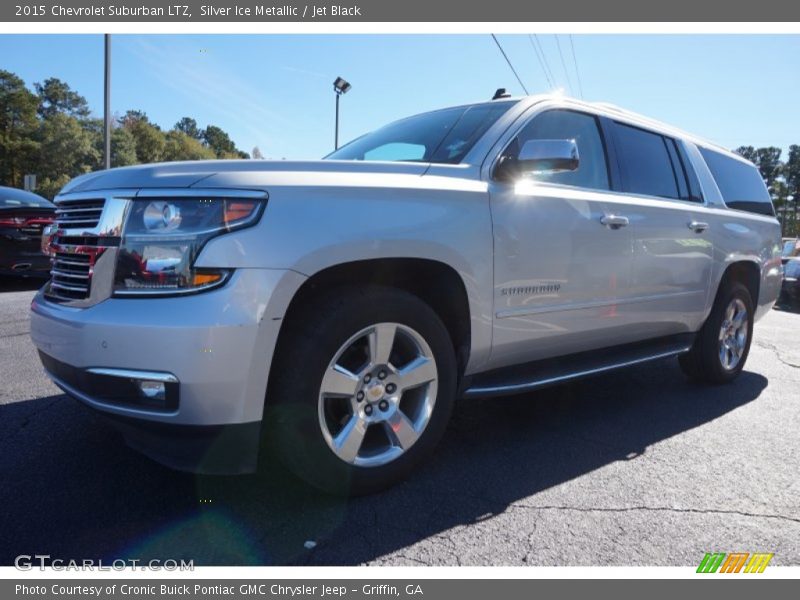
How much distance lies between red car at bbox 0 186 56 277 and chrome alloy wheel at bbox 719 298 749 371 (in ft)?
27.2

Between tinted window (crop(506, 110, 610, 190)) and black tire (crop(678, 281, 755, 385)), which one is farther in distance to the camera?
black tire (crop(678, 281, 755, 385))

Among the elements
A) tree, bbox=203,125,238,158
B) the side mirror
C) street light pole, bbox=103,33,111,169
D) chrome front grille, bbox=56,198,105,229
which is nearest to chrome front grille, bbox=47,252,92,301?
chrome front grille, bbox=56,198,105,229

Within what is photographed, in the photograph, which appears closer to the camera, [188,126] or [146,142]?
[146,142]

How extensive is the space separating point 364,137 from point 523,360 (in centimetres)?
189

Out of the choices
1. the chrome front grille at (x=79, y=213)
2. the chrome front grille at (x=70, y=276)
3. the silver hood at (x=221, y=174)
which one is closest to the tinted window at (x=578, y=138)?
the silver hood at (x=221, y=174)

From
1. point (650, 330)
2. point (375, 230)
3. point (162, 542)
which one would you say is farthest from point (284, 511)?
point (650, 330)

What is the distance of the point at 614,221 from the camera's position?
3393 mm

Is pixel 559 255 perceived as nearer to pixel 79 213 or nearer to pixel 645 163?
pixel 645 163

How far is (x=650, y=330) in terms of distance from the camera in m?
4.00

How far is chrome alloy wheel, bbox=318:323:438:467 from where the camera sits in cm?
234

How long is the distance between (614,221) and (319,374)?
209 centimetres

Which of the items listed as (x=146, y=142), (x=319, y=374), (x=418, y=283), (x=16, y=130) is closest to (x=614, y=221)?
(x=418, y=283)

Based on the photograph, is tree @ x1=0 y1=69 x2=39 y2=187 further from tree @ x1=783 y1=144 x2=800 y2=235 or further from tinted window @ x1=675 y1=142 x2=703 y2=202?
tree @ x1=783 y1=144 x2=800 y2=235

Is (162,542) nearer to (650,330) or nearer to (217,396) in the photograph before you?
(217,396)
